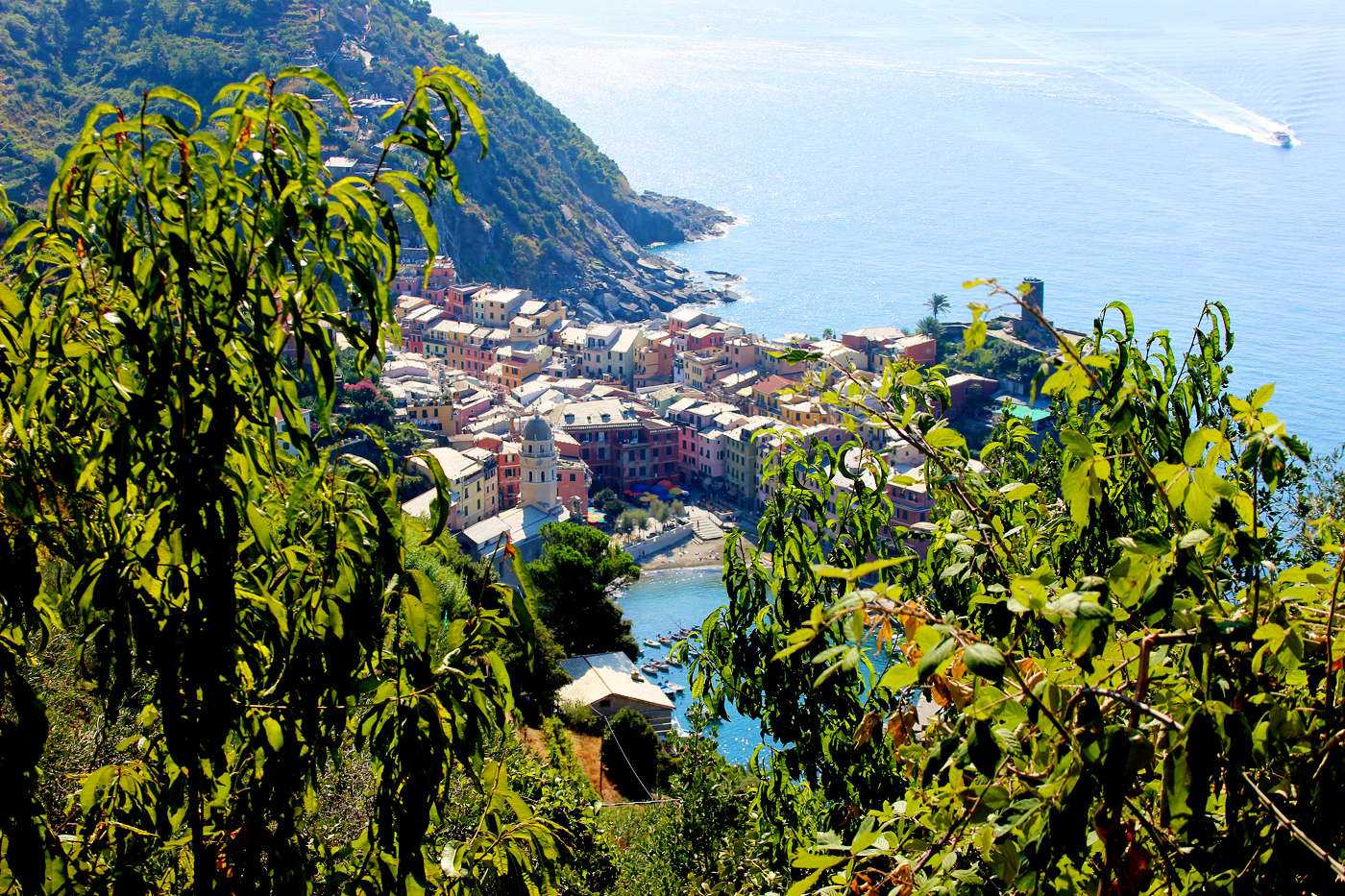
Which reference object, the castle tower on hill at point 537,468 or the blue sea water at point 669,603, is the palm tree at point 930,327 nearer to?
the blue sea water at point 669,603

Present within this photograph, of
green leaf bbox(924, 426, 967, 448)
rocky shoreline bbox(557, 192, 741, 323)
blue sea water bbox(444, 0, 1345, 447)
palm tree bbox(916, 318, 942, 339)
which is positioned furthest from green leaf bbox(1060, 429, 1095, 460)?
rocky shoreline bbox(557, 192, 741, 323)

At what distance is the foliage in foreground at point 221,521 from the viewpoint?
3.00 ft

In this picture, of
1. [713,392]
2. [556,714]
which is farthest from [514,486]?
[556,714]

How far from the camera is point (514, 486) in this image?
1780cm

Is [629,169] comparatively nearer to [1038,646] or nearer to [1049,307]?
[1049,307]

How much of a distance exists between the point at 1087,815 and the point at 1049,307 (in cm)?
2817

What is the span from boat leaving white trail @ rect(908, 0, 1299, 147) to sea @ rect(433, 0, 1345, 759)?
0.12 meters

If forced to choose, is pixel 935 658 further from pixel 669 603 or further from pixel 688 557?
pixel 688 557

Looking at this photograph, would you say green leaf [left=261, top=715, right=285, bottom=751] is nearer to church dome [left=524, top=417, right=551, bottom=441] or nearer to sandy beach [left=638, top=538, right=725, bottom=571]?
sandy beach [left=638, top=538, right=725, bottom=571]

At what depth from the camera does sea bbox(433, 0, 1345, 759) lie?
27.0m

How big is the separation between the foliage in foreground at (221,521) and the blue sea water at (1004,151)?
17.9 m

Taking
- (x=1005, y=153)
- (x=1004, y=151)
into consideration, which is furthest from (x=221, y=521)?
(x=1004, y=151)

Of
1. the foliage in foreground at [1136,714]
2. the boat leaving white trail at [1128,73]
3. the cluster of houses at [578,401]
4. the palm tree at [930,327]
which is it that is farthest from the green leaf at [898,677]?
the boat leaving white trail at [1128,73]

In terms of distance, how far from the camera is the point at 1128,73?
43594 millimetres
